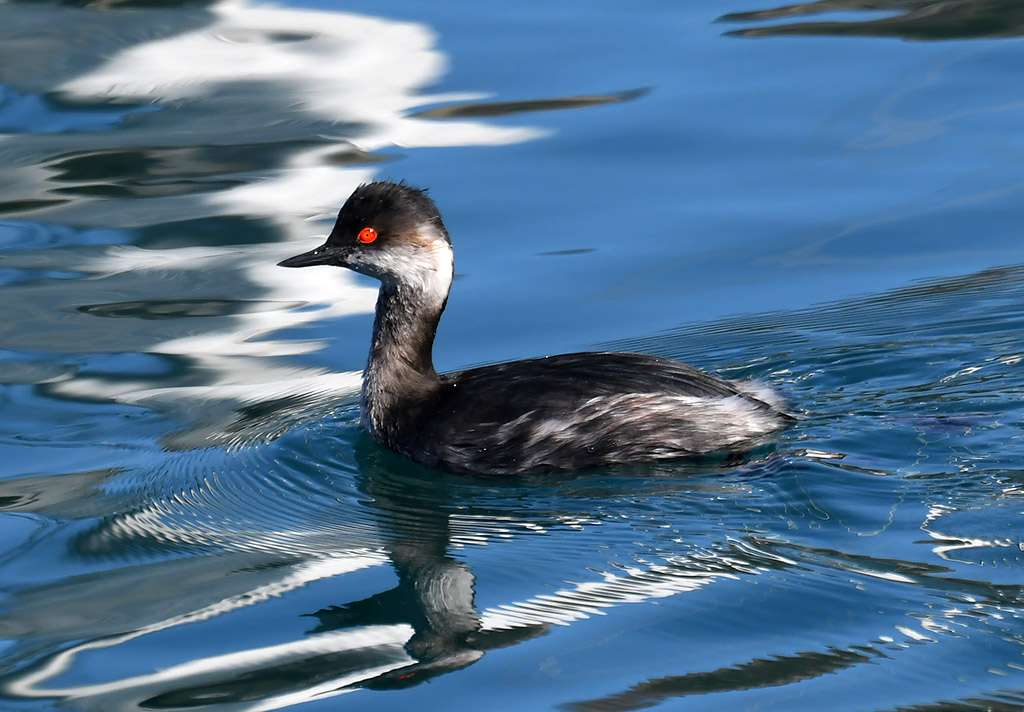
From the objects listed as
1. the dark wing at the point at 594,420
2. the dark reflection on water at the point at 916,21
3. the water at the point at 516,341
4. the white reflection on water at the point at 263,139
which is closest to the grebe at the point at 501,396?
the dark wing at the point at 594,420

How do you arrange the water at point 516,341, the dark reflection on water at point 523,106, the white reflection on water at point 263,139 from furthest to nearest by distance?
the dark reflection on water at point 523,106 < the white reflection on water at point 263,139 < the water at point 516,341

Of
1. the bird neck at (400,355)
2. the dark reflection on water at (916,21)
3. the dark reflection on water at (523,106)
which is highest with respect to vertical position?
the dark reflection on water at (916,21)

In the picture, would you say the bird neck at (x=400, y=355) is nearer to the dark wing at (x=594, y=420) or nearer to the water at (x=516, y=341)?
the water at (x=516, y=341)

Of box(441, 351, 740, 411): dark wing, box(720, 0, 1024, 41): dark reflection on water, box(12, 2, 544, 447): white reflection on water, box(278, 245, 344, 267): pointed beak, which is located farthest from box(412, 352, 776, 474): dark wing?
box(720, 0, 1024, 41): dark reflection on water

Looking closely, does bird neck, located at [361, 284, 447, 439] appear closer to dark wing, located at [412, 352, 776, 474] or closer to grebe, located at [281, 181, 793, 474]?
grebe, located at [281, 181, 793, 474]

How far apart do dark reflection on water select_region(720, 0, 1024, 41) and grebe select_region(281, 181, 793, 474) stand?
5.31 metres

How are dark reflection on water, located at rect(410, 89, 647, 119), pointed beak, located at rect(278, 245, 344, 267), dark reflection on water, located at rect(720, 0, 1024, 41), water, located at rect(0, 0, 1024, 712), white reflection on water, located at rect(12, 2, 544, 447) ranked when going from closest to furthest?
1. water, located at rect(0, 0, 1024, 712)
2. pointed beak, located at rect(278, 245, 344, 267)
3. white reflection on water, located at rect(12, 2, 544, 447)
4. dark reflection on water, located at rect(410, 89, 647, 119)
5. dark reflection on water, located at rect(720, 0, 1024, 41)

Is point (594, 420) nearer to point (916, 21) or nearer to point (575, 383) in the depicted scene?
point (575, 383)

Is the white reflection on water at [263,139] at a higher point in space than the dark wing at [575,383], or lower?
higher

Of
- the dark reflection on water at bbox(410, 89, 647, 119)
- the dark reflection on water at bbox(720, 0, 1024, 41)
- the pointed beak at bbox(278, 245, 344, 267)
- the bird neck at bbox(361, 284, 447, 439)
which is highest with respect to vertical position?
the dark reflection on water at bbox(720, 0, 1024, 41)

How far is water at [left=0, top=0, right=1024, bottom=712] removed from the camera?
481 centimetres

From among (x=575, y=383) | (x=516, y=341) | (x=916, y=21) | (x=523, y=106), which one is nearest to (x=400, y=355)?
(x=575, y=383)

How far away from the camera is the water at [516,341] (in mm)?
4809

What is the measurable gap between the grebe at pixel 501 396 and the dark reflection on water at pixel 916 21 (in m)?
5.31
